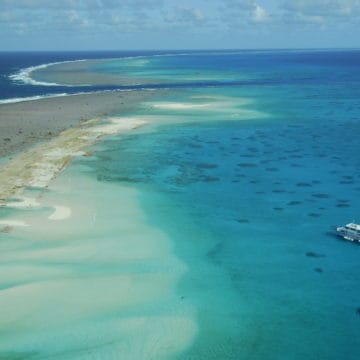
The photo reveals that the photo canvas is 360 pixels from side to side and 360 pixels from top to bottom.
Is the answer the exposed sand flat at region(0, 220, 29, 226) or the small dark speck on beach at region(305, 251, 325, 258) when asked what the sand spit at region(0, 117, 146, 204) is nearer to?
the exposed sand flat at region(0, 220, 29, 226)

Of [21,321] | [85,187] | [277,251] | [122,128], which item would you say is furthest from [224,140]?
[21,321]

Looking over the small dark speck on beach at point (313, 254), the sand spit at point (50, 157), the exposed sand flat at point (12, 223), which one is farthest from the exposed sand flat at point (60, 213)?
the small dark speck on beach at point (313, 254)

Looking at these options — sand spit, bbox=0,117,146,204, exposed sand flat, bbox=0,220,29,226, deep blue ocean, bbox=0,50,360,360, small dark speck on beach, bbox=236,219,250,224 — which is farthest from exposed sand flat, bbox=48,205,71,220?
small dark speck on beach, bbox=236,219,250,224

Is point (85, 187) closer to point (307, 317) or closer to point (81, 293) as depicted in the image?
point (81, 293)

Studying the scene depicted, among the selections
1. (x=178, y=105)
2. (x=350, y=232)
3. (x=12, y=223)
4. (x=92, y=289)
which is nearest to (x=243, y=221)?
(x=350, y=232)

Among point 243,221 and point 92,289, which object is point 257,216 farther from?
point 92,289
